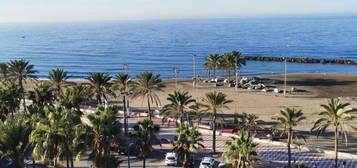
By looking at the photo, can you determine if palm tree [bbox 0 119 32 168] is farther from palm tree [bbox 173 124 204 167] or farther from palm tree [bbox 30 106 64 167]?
palm tree [bbox 173 124 204 167]

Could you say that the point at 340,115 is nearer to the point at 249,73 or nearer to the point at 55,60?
the point at 249,73

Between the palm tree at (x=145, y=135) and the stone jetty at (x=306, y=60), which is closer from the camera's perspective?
the palm tree at (x=145, y=135)

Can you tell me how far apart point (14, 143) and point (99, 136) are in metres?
5.99

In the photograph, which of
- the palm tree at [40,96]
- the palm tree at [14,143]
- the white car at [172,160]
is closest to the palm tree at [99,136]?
the palm tree at [14,143]

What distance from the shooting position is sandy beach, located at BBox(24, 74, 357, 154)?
5353cm

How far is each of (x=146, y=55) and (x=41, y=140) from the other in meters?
120

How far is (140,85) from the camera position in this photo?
46.3m

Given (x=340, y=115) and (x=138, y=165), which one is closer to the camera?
(x=340, y=115)

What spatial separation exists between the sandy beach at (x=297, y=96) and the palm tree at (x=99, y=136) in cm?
2792

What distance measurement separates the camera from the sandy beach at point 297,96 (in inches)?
2108

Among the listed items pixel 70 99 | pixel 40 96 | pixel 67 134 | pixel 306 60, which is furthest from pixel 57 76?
pixel 306 60

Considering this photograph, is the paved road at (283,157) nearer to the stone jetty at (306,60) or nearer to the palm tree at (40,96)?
the palm tree at (40,96)

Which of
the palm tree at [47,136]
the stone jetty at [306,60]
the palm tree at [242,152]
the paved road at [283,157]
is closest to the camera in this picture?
the palm tree at [47,136]

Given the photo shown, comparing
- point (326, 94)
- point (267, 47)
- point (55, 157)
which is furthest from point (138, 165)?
point (267, 47)
